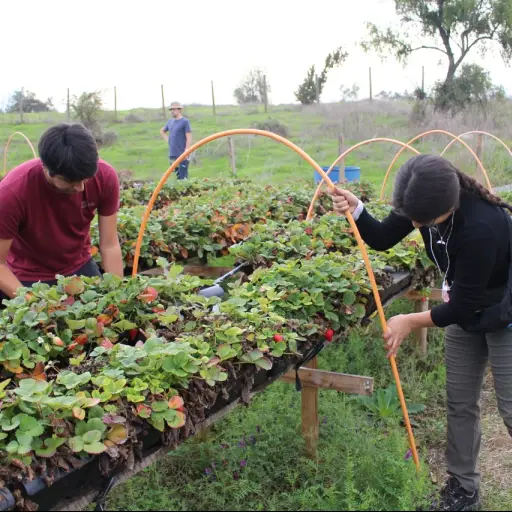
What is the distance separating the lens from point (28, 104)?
82.5 feet

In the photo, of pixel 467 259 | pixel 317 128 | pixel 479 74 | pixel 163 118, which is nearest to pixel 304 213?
pixel 467 259

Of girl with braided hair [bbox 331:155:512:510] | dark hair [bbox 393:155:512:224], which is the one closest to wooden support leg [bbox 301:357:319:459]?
girl with braided hair [bbox 331:155:512:510]

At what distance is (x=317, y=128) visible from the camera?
2091cm

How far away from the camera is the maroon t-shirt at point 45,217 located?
2.85 metres

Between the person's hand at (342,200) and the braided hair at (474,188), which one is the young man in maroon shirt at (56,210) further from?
the braided hair at (474,188)

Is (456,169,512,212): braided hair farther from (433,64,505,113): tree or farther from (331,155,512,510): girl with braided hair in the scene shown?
(433,64,505,113): tree

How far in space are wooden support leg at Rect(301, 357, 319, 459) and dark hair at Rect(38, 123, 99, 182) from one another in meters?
1.50

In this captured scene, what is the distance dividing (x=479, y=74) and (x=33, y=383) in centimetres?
2425

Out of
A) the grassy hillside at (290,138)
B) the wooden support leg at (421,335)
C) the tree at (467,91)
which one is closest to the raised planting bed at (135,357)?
the wooden support leg at (421,335)

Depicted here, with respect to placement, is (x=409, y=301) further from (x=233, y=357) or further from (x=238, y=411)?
(x=233, y=357)

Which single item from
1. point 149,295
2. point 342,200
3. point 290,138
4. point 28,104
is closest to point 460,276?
point 342,200

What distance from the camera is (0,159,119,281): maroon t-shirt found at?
2846 millimetres

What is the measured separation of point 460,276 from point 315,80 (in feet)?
87.3

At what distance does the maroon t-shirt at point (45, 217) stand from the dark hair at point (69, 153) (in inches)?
12.5
